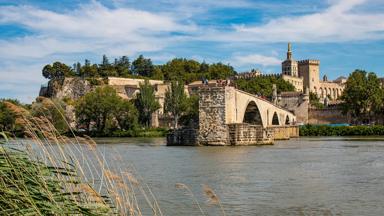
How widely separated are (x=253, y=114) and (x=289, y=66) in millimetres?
73667

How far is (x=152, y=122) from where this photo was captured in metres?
73.7

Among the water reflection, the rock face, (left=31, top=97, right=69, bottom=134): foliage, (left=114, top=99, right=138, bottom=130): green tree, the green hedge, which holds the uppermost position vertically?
the rock face

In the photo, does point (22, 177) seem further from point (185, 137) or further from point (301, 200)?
point (185, 137)

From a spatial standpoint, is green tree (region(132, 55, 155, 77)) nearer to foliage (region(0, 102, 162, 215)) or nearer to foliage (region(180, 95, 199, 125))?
foliage (region(180, 95, 199, 125))

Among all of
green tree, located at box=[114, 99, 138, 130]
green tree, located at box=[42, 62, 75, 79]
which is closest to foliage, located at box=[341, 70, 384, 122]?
green tree, located at box=[114, 99, 138, 130]

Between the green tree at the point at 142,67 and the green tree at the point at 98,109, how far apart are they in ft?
166

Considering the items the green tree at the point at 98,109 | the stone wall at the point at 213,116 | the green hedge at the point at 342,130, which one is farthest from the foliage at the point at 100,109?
the stone wall at the point at 213,116

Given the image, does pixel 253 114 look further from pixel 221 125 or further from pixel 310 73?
pixel 310 73

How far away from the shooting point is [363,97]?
248ft

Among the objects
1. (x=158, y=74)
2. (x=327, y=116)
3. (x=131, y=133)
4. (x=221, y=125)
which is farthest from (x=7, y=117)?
(x=158, y=74)

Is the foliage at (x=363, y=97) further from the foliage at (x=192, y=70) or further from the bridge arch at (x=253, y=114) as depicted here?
the foliage at (x=192, y=70)

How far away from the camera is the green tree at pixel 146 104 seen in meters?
69.2

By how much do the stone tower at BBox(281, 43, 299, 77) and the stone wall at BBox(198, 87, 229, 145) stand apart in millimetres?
94839

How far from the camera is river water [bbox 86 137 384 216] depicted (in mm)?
12656
